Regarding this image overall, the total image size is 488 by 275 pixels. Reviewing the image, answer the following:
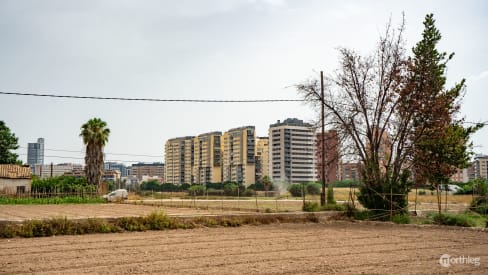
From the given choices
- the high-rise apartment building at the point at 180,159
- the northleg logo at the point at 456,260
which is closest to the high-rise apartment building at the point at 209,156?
the high-rise apartment building at the point at 180,159

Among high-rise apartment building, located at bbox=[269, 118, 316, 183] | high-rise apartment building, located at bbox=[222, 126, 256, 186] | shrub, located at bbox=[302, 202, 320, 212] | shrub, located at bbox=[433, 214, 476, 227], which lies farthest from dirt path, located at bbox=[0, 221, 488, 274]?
high-rise apartment building, located at bbox=[222, 126, 256, 186]

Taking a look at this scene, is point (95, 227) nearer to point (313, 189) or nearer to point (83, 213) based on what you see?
point (83, 213)

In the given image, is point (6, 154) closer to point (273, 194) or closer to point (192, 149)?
point (273, 194)

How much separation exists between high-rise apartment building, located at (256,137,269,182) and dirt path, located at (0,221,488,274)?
113 m

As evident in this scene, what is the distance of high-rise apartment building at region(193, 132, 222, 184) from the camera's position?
426 ft

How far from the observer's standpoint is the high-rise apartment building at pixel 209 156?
426 feet

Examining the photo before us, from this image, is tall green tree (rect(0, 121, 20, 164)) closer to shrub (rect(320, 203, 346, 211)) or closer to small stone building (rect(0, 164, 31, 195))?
small stone building (rect(0, 164, 31, 195))

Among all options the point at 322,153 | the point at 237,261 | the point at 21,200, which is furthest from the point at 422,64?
the point at 21,200

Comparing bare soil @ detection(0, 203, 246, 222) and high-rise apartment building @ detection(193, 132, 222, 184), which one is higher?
high-rise apartment building @ detection(193, 132, 222, 184)

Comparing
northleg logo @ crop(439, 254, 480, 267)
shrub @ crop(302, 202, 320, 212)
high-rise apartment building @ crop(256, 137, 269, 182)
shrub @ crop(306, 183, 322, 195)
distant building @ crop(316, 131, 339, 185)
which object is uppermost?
high-rise apartment building @ crop(256, 137, 269, 182)

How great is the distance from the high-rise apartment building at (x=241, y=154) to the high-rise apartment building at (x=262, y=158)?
5.28 meters

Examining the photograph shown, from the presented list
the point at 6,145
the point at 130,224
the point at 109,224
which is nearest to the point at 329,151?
the point at 130,224

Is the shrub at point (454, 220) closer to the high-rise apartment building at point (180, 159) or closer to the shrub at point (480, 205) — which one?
the shrub at point (480, 205)

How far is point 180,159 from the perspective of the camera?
5748 inches
